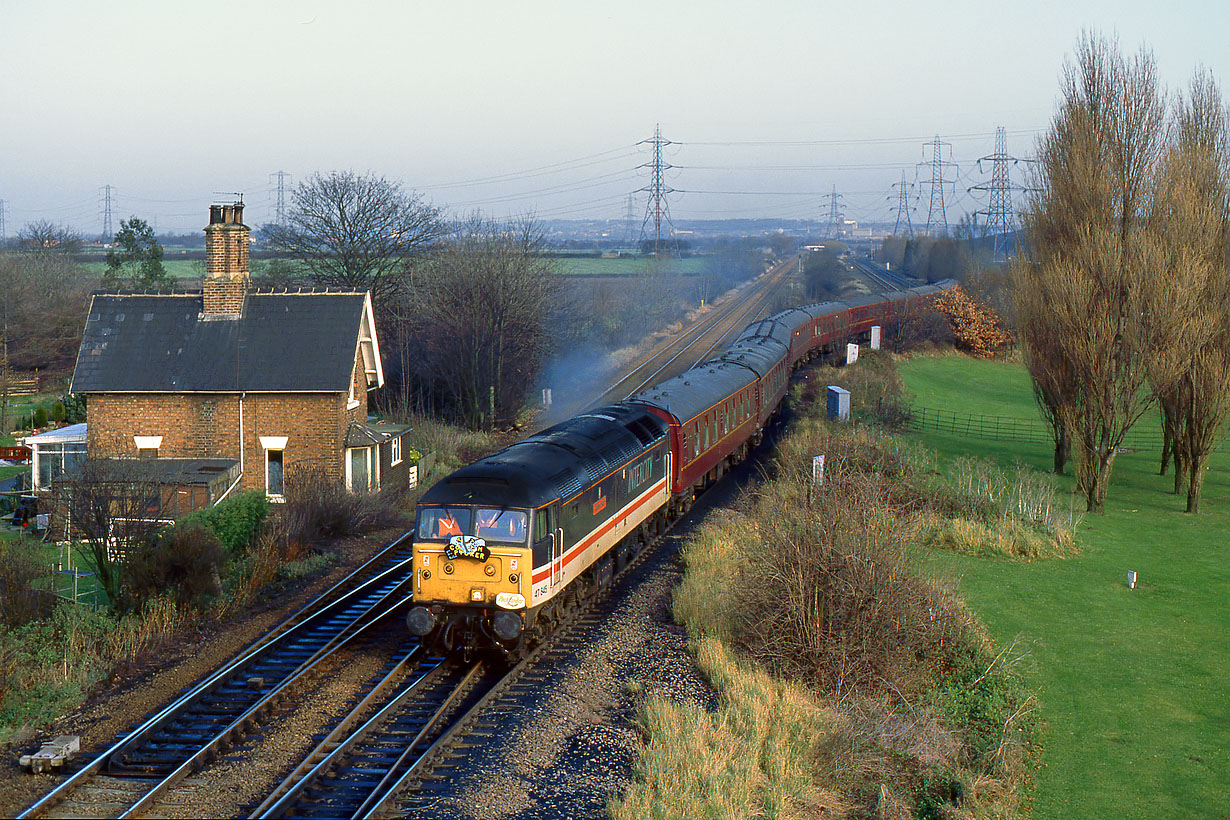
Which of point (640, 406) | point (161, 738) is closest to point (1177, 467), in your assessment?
point (640, 406)

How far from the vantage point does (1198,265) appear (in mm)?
27016

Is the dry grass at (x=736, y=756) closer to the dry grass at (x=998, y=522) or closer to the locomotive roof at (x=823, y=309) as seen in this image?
the dry grass at (x=998, y=522)

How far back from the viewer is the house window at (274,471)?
2750 centimetres

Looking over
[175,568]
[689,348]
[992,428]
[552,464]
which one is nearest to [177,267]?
[689,348]

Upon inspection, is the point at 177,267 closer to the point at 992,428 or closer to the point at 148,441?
the point at 148,441

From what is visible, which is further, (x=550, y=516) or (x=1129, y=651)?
(x=1129, y=651)

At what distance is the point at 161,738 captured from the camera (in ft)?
40.4

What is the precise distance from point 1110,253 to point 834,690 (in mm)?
17501

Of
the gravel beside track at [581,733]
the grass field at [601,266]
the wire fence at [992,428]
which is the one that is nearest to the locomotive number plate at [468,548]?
the gravel beside track at [581,733]

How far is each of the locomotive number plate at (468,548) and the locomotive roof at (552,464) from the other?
527 millimetres

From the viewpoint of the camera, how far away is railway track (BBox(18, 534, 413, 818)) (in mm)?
10703

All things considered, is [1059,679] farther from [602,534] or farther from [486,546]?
[486,546]

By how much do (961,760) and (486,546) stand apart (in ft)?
22.0

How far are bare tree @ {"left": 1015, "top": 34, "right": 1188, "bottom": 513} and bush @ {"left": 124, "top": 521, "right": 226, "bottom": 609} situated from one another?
70.8 feet
